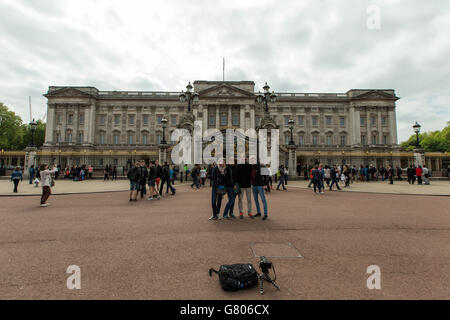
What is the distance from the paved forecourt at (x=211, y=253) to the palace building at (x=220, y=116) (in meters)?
40.8

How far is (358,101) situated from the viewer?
159ft

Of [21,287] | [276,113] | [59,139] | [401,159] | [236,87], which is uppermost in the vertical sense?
[236,87]

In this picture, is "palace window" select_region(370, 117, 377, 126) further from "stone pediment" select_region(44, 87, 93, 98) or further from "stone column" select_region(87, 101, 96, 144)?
"stone pediment" select_region(44, 87, 93, 98)

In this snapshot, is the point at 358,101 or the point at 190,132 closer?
the point at 190,132

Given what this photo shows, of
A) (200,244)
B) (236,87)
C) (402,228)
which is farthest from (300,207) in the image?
(236,87)

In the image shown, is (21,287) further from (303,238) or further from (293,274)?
(303,238)

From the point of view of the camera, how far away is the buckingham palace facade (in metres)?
46.5

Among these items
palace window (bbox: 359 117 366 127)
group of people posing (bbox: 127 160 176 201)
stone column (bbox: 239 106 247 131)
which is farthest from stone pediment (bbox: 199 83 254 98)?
group of people posing (bbox: 127 160 176 201)

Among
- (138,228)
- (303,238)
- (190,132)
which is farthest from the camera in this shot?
(190,132)

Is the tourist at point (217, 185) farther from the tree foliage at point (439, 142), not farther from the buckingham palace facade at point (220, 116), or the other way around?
the tree foliage at point (439, 142)

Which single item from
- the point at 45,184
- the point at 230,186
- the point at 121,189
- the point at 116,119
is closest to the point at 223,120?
the point at 116,119
